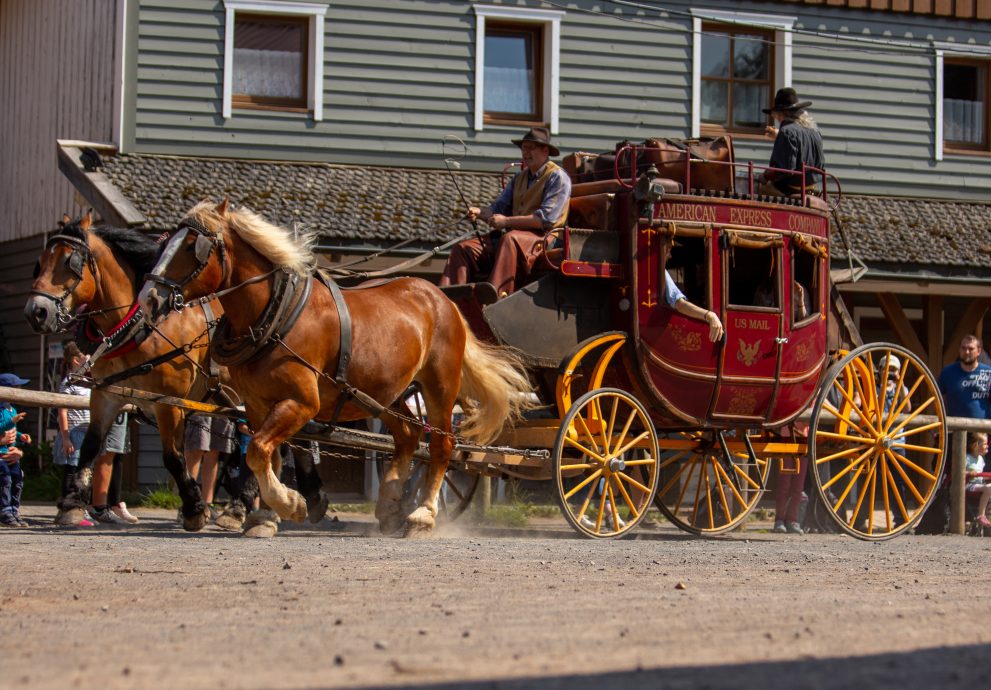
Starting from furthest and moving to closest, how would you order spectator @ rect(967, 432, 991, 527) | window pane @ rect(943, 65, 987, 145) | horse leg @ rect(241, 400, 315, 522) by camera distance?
1. window pane @ rect(943, 65, 987, 145)
2. spectator @ rect(967, 432, 991, 527)
3. horse leg @ rect(241, 400, 315, 522)

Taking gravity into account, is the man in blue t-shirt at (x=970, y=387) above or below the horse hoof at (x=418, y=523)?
above

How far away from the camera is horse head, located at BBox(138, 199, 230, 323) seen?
28.8ft

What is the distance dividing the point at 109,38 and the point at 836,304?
9183 millimetres

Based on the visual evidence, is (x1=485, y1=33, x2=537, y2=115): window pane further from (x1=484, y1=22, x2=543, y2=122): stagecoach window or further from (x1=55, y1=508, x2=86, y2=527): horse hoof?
(x1=55, y1=508, x2=86, y2=527): horse hoof

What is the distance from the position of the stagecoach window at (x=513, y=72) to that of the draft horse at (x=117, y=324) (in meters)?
7.73

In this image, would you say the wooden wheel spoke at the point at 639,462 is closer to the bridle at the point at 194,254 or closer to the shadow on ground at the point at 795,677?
the bridle at the point at 194,254

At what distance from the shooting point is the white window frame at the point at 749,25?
1812 centimetres

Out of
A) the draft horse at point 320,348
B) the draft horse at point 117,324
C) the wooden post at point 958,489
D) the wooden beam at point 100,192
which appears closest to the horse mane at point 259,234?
the draft horse at point 320,348

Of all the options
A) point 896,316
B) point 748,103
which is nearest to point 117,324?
point 896,316

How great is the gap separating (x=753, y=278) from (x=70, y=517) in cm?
547

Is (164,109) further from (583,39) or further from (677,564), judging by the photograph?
(677,564)

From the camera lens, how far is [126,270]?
10.5 meters

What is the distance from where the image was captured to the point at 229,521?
11.0 meters

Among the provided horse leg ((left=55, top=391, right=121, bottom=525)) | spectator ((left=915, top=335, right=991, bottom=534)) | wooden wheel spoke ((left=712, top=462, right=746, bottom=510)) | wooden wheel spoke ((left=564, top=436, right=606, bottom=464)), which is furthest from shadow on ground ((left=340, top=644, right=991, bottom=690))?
spectator ((left=915, top=335, right=991, bottom=534))
